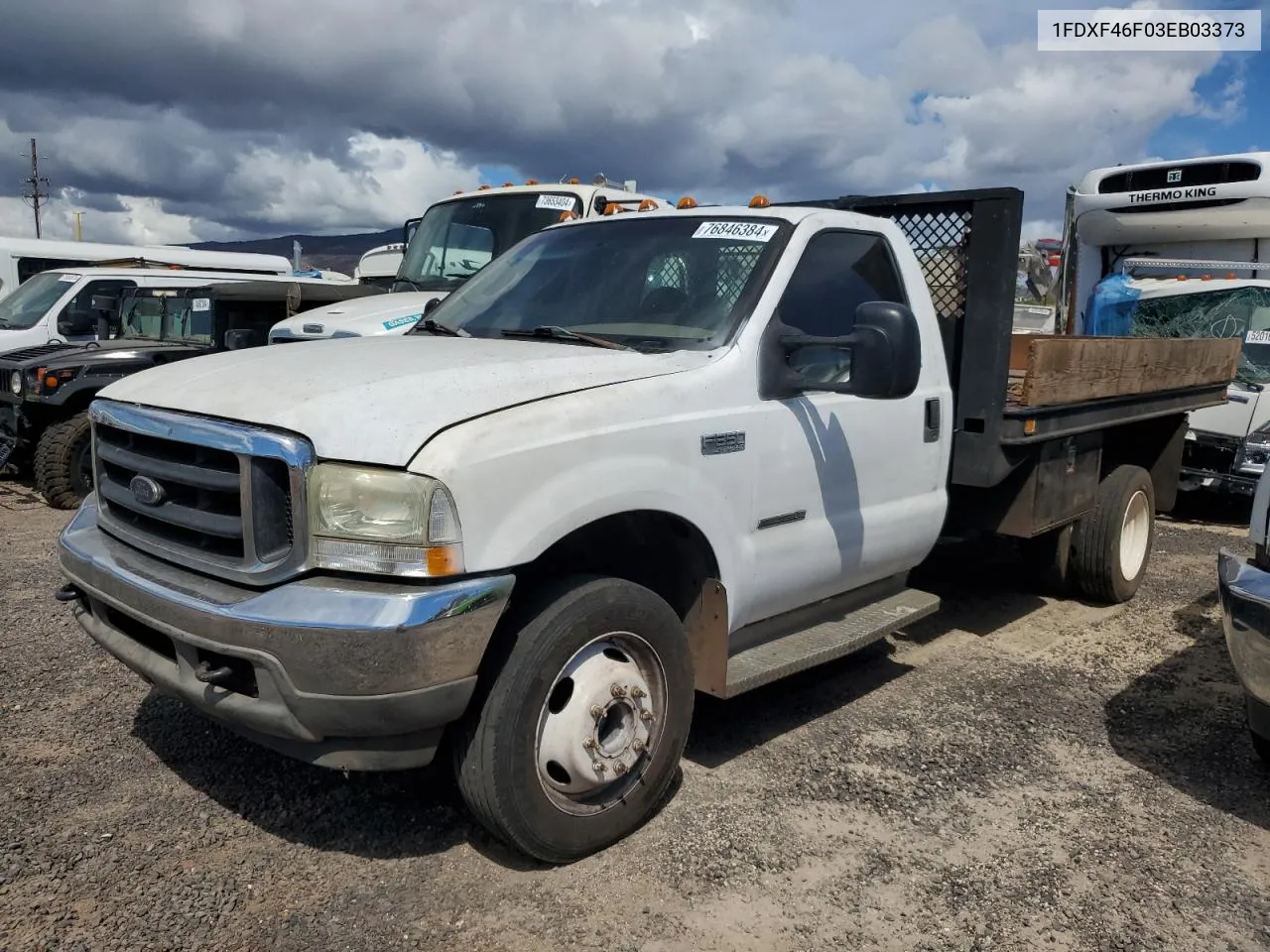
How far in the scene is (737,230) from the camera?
3.99 m

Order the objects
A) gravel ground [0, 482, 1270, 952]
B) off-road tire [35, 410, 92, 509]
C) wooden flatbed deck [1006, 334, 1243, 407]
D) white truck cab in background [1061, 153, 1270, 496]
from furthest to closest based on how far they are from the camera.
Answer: white truck cab in background [1061, 153, 1270, 496], off-road tire [35, 410, 92, 509], wooden flatbed deck [1006, 334, 1243, 407], gravel ground [0, 482, 1270, 952]

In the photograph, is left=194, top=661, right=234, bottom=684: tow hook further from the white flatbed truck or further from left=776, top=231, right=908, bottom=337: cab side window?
left=776, top=231, right=908, bottom=337: cab side window

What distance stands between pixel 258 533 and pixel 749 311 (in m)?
1.80

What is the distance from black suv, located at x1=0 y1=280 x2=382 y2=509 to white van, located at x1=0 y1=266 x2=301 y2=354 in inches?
27.5

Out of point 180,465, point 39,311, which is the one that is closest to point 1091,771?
point 180,465

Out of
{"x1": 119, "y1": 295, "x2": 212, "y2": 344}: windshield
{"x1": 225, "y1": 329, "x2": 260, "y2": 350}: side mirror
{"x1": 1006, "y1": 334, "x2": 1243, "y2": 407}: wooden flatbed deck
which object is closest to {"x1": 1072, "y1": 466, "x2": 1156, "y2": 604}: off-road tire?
{"x1": 1006, "y1": 334, "x2": 1243, "y2": 407}: wooden flatbed deck

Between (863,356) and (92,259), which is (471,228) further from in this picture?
(92,259)

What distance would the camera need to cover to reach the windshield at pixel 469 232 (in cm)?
830

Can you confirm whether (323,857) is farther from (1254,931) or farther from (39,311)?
(39,311)

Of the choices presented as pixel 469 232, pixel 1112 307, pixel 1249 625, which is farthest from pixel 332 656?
pixel 1112 307

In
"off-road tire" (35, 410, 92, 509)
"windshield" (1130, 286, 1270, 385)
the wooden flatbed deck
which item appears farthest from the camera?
"windshield" (1130, 286, 1270, 385)

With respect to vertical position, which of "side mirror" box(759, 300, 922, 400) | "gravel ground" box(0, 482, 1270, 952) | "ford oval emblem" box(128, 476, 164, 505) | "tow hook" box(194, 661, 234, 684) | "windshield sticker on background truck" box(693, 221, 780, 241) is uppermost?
"windshield sticker on background truck" box(693, 221, 780, 241)

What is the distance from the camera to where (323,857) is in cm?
320

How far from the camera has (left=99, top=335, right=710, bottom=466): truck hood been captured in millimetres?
2719
